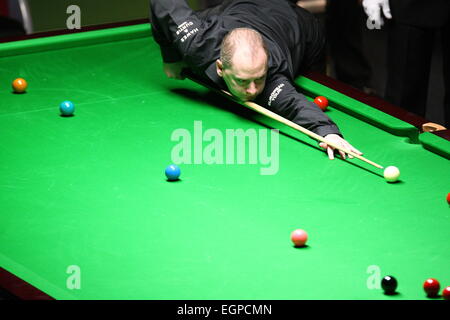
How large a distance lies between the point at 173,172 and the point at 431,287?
1.11 meters

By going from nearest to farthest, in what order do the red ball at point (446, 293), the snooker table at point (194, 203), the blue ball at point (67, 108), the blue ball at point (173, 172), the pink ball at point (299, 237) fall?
1. the red ball at point (446, 293)
2. the snooker table at point (194, 203)
3. the pink ball at point (299, 237)
4. the blue ball at point (173, 172)
5. the blue ball at point (67, 108)

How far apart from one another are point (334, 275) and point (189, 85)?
1.87 metres

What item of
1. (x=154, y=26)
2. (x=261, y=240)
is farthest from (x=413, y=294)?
(x=154, y=26)

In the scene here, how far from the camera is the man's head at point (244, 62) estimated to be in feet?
12.1

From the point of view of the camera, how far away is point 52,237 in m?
2.82

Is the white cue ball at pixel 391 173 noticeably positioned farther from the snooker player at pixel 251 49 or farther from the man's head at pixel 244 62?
the man's head at pixel 244 62

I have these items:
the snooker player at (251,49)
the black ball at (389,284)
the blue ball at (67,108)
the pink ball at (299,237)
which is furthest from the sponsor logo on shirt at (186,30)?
the black ball at (389,284)

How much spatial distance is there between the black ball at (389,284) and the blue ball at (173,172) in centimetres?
100

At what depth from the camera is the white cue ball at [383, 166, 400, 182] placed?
321 centimetres

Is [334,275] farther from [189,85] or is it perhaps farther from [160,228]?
[189,85]

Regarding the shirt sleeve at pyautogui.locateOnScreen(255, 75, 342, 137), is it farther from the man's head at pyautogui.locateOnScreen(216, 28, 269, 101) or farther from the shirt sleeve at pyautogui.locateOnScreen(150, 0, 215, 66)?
the shirt sleeve at pyautogui.locateOnScreen(150, 0, 215, 66)

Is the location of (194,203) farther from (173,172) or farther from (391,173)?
(391,173)

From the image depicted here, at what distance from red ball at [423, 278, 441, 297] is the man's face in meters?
1.48

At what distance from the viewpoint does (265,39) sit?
4090mm
